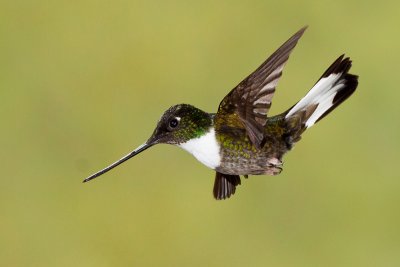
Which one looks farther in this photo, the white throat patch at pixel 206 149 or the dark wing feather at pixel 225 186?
the dark wing feather at pixel 225 186

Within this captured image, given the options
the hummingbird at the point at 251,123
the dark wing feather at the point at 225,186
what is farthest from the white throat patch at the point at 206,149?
the dark wing feather at the point at 225,186

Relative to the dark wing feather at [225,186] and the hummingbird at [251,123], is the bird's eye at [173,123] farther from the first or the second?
the dark wing feather at [225,186]

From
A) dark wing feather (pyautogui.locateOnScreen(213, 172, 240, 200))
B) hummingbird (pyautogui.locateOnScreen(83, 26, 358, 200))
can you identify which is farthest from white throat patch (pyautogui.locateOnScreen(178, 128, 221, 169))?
dark wing feather (pyautogui.locateOnScreen(213, 172, 240, 200))

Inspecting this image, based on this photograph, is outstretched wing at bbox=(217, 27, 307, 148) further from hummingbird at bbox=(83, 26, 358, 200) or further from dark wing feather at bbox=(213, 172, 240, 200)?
dark wing feather at bbox=(213, 172, 240, 200)

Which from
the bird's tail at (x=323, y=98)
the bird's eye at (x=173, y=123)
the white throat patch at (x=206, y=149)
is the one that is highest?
the bird's tail at (x=323, y=98)

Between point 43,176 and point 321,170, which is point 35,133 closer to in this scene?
point 43,176

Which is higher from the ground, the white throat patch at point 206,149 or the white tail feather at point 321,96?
the white tail feather at point 321,96

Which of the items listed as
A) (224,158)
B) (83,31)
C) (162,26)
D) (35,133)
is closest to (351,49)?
(162,26)
